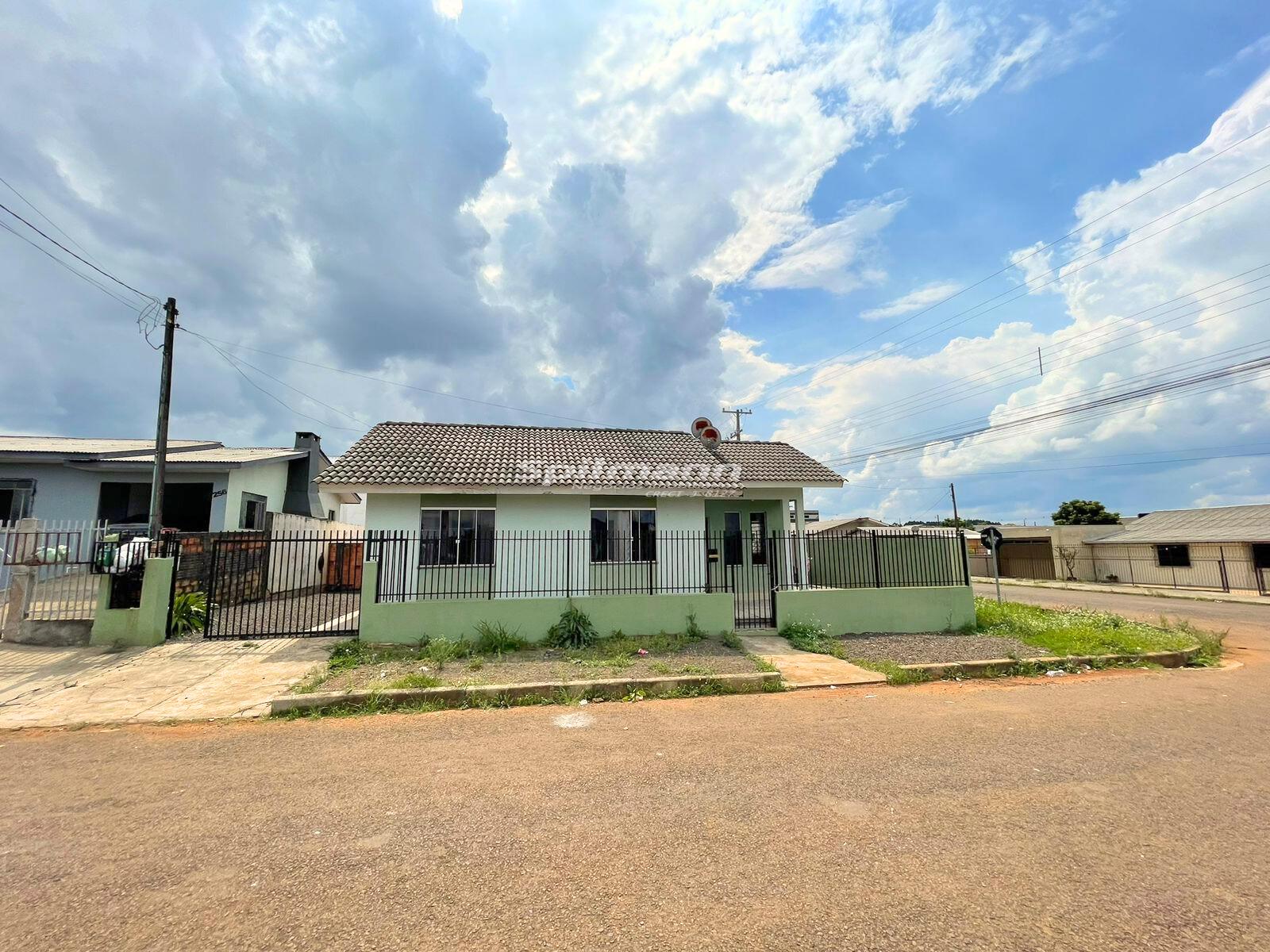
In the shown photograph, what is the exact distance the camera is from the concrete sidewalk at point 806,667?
8047 millimetres

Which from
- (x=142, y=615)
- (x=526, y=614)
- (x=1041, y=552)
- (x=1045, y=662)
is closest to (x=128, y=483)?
(x=142, y=615)

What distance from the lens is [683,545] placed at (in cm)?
1338

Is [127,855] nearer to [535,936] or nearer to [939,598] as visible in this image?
[535,936]

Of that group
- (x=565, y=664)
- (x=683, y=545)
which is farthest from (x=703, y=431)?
(x=565, y=664)

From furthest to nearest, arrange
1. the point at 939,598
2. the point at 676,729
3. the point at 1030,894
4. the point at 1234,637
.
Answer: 1. the point at 1234,637
2. the point at 939,598
3. the point at 676,729
4. the point at 1030,894

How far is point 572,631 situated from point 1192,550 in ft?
108

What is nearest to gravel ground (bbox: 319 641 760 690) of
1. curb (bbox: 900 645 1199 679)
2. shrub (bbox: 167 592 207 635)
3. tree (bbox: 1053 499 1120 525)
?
curb (bbox: 900 645 1199 679)

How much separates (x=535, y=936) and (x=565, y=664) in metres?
6.01

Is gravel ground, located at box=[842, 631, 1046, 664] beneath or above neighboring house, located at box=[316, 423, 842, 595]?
beneath

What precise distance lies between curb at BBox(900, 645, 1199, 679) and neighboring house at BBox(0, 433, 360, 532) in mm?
11963

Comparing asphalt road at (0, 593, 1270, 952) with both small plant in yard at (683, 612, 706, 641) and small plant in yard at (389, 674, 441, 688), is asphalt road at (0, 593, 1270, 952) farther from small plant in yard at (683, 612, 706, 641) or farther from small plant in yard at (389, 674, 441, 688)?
small plant in yard at (683, 612, 706, 641)

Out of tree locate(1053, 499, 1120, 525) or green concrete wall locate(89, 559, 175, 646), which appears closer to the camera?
green concrete wall locate(89, 559, 175, 646)

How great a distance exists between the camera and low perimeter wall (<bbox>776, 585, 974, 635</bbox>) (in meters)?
11.2

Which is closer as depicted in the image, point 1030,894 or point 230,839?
point 1030,894
